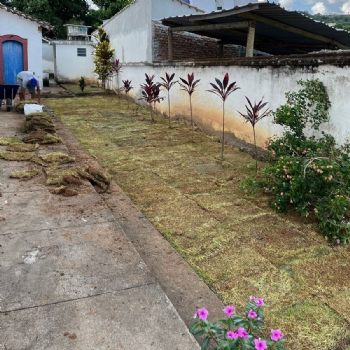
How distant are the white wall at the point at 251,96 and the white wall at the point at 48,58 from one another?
15.5 metres

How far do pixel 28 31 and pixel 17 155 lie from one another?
1175 centimetres

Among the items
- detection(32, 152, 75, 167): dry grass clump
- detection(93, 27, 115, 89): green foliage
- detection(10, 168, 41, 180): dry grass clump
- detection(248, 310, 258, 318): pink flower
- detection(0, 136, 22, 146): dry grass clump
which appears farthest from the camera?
detection(93, 27, 115, 89): green foliage

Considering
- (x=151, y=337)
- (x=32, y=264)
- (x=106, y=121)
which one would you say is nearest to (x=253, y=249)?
(x=151, y=337)

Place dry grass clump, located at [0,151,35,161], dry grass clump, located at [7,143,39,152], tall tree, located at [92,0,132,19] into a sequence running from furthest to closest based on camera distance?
tall tree, located at [92,0,132,19], dry grass clump, located at [7,143,39,152], dry grass clump, located at [0,151,35,161]

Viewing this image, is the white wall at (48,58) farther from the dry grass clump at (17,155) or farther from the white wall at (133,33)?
the dry grass clump at (17,155)

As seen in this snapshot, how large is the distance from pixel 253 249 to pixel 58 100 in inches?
522

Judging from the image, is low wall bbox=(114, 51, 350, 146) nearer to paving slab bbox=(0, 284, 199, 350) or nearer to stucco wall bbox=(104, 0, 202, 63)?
stucco wall bbox=(104, 0, 202, 63)

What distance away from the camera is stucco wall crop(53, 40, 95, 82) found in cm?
2264

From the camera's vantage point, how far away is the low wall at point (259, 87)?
4.71 m

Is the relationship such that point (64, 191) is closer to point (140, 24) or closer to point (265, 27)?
point (265, 27)

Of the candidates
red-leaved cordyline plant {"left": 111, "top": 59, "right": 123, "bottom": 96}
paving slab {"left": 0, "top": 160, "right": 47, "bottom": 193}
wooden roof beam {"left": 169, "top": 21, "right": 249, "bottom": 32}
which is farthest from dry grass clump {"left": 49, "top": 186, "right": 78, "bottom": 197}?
red-leaved cordyline plant {"left": 111, "top": 59, "right": 123, "bottom": 96}

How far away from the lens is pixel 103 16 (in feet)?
93.2

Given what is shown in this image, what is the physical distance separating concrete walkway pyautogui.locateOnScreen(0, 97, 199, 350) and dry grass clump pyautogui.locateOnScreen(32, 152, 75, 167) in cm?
151

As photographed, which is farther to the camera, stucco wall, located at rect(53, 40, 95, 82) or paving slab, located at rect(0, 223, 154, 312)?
stucco wall, located at rect(53, 40, 95, 82)
